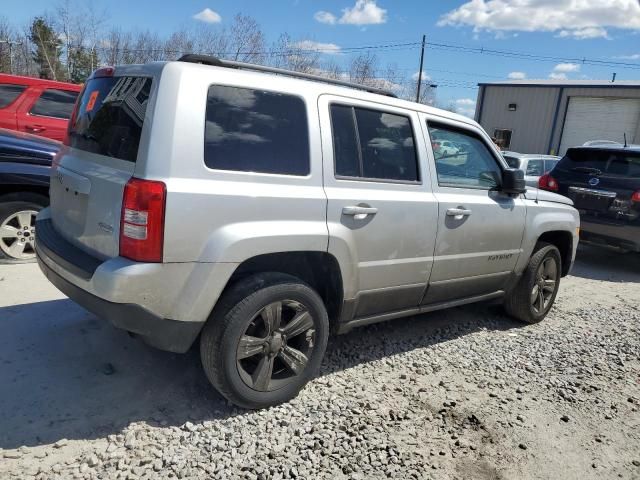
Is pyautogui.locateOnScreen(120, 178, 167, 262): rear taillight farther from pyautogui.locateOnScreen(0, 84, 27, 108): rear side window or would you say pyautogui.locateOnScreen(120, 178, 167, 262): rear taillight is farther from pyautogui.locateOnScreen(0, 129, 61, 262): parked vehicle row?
pyautogui.locateOnScreen(0, 84, 27, 108): rear side window

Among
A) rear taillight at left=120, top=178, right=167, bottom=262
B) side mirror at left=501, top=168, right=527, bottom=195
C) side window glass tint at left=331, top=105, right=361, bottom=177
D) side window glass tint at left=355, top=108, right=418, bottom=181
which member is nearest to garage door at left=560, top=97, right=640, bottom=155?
side mirror at left=501, top=168, right=527, bottom=195

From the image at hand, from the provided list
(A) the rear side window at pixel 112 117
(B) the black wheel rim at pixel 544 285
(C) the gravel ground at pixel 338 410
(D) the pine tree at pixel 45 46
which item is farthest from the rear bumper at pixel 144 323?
(D) the pine tree at pixel 45 46

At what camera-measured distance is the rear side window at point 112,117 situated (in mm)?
2721

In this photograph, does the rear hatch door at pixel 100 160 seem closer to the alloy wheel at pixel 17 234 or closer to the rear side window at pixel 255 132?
the rear side window at pixel 255 132

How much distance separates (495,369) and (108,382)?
284cm

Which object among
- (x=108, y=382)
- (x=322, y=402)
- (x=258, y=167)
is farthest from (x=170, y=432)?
(x=258, y=167)

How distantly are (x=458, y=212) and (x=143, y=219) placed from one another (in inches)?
91.8

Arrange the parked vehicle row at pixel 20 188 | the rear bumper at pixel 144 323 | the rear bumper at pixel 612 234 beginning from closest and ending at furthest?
the rear bumper at pixel 144 323 → the parked vehicle row at pixel 20 188 → the rear bumper at pixel 612 234

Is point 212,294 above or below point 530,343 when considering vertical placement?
above

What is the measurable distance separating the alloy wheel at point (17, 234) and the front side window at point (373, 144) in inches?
143

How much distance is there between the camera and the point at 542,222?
4738 mm

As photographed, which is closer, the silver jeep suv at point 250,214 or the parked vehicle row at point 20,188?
the silver jeep suv at point 250,214

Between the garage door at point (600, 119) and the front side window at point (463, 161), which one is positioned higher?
the garage door at point (600, 119)

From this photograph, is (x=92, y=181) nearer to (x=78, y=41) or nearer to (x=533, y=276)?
(x=533, y=276)
